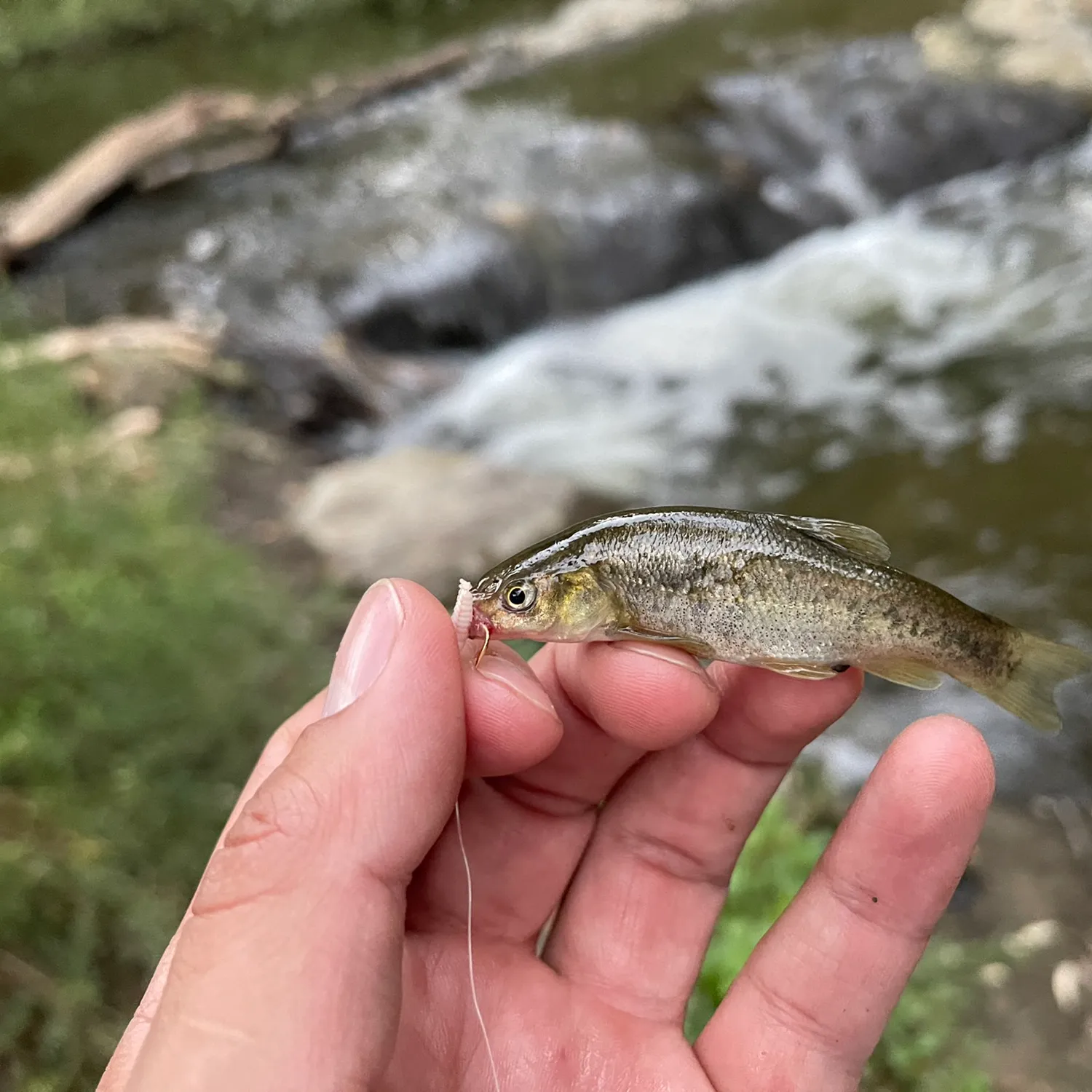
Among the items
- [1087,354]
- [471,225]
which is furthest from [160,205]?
[1087,354]

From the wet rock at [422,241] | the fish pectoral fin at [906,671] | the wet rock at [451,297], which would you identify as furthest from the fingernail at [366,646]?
the wet rock at [451,297]

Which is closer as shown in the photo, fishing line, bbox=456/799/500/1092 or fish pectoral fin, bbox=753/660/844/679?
fishing line, bbox=456/799/500/1092

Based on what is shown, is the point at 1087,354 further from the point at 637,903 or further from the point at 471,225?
the point at 637,903

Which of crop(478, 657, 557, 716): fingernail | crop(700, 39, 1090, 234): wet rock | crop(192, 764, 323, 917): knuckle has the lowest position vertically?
crop(700, 39, 1090, 234): wet rock

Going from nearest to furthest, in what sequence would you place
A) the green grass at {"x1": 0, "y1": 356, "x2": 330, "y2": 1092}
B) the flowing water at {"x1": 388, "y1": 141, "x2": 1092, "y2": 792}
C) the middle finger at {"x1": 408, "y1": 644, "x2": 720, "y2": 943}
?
the middle finger at {"x1": 408, "y1": 644, "x2": 720, "y2": 943}
the green grass at {"x1": 0, "y1": 356, "x2": 330, "y2": 1092}
the flowing water at {"x1": 388, "y1": 141, "x2": 1092, "y2": 792}

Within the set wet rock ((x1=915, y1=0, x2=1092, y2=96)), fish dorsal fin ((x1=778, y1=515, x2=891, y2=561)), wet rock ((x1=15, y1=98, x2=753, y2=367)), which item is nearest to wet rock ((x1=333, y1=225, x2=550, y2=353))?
wet rock ((x1=15, y1=98, x2=753, y2=367))

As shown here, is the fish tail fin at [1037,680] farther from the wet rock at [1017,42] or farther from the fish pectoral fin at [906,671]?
the wet rock at [1017,42]

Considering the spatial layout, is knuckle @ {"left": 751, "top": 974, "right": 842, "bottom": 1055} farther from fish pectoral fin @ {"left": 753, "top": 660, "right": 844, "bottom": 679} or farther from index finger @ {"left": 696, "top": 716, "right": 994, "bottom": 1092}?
fish pectoral fin @ {"left": 753, "top": 660, "right": 844, "bottom": 679}
